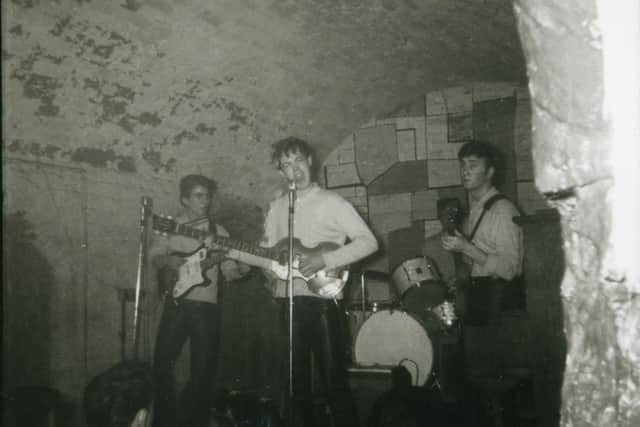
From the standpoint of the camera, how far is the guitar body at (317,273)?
419 centimetres

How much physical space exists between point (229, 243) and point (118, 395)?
1.43 metres

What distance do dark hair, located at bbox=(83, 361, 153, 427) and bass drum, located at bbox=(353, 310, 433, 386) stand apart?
159cm

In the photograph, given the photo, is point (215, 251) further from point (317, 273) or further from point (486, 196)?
point (486, 196)

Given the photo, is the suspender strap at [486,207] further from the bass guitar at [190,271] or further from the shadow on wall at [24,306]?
the shadow on wall at [24,306]

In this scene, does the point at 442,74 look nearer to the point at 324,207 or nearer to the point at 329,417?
the point at 324,207

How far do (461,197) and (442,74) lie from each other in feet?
4.39

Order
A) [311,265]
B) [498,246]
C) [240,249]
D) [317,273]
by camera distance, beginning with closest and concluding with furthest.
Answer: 1. [311,265]
2. [317,273]
3. [498,246]
4. [240,249]

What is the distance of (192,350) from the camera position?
191 inches

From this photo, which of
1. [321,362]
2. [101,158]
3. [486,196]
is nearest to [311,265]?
[321,362]

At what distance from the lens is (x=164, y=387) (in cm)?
469

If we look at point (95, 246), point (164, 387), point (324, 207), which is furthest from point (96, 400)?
point (324, 207)

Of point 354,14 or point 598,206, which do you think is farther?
point 354,14

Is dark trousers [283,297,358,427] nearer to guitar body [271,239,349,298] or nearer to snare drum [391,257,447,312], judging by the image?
guitar body [271,239,349,298]

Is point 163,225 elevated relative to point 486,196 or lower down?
lower down
